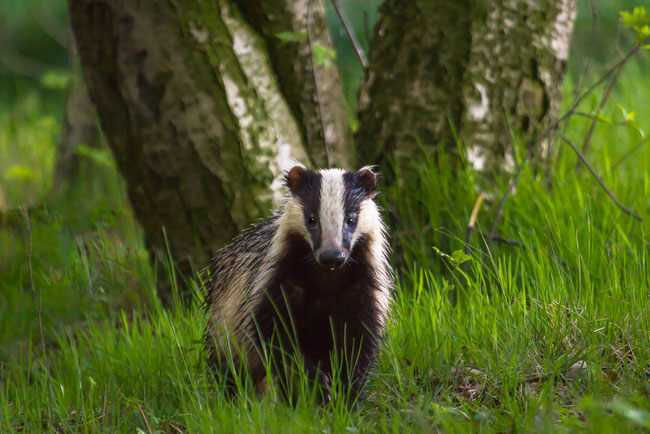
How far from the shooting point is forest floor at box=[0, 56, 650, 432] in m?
3.16

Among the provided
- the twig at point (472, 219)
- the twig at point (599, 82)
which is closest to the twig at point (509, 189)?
the twig at point (472, 219)

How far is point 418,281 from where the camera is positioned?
4770 millimetres

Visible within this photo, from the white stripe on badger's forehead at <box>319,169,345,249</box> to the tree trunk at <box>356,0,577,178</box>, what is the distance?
1.42 meters

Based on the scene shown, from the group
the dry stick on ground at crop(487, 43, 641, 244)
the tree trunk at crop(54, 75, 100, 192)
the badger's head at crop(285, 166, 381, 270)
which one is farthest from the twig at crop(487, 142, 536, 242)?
the tree trunk at crop(54, 75, 100, 192)

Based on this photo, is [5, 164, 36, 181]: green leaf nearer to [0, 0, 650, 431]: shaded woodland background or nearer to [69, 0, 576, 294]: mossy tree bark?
[0, 0, 650, 431]: shaded woodland background

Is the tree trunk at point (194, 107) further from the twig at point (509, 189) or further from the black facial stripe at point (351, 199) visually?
the twig at point (509, 189)

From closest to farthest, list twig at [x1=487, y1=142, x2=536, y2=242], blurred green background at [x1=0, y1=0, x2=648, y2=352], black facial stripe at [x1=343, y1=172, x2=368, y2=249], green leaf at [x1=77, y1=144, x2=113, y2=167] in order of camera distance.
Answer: black facial stripe at [x1=343, y1=172, x2=368, y2=249] → twig at [x1=487, y1=142, x2=536, y2=242] → blurred green background at [x1=0, y1=0, x2=648, y2=352] → green leaf at [x1=77, y1=144, x2=113, y2=167]

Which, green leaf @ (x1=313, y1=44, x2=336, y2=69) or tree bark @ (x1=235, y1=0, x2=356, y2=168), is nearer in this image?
green leaf @ (x1=313, y1=44, x2=336, y2=69)

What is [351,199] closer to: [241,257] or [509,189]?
[241,257]

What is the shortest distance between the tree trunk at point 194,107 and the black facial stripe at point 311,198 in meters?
0.94

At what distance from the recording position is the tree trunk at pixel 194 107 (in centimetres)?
453

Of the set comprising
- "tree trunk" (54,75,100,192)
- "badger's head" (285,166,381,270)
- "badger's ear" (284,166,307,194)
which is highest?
"tree trunk" (54,75,100,192)

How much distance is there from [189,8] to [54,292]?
1.79 m

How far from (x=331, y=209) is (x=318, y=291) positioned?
0.41m
